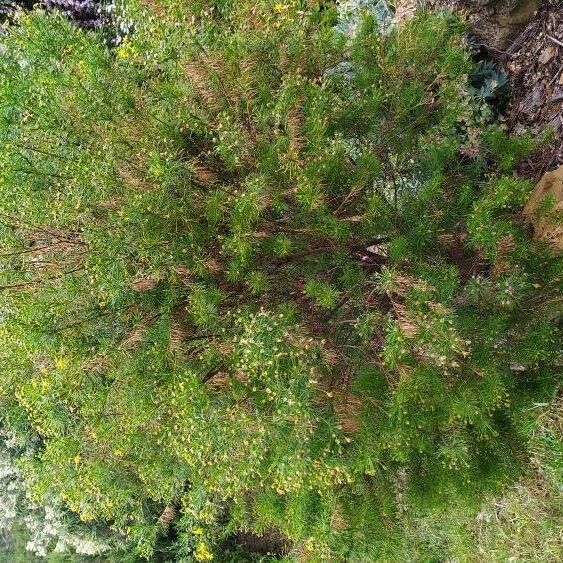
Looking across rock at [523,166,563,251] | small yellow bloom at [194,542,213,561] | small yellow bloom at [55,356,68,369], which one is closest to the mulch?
rock at [523,166,563,251]

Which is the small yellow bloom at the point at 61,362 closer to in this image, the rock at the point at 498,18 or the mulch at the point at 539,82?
the mulch at the point at 539,82

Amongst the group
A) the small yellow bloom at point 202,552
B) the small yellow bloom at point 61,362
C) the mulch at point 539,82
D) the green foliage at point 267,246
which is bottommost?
the small yellow bloom at point 202,552

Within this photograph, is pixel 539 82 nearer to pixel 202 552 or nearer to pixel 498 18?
pixel 498 18

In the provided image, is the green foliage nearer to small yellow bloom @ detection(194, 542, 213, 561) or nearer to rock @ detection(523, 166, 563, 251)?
rock @ detection(523, 166, 563, 251)

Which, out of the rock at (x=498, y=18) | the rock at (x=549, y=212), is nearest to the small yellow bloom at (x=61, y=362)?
the rock at (x=549, y=212)

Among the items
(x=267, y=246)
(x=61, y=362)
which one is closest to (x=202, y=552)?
(x=61, y=362)

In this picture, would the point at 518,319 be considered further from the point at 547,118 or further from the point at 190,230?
the point at 190,230

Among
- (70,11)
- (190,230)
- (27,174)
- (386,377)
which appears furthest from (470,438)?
(70,11)
